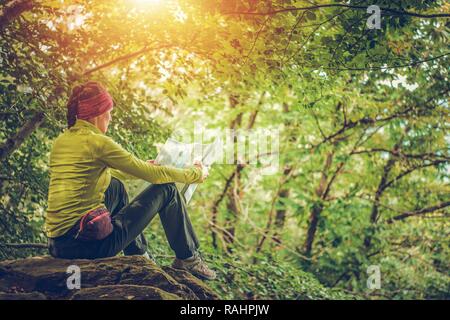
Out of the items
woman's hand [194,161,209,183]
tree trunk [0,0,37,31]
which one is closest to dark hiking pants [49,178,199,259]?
woman's hand [194,161,209,183]

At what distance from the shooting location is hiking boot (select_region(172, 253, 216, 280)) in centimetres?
392

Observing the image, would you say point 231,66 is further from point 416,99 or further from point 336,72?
point 416,99

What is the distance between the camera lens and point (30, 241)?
509 cm

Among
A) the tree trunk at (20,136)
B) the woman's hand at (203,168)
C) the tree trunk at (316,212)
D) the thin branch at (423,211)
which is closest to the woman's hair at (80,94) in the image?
the woman's hand at (203,168)

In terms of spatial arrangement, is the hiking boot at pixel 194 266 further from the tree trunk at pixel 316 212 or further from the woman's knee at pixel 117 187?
the tree trunk at pixel 316 212

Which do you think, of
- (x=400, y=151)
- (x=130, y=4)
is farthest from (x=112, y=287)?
(x=400, y=151)

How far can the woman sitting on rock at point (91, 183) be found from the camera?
11.1ft

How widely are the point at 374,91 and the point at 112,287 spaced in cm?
548

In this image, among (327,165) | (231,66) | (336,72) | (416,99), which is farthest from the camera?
(327,165)

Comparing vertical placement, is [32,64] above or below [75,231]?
above

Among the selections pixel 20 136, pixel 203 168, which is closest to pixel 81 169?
pixel 203 168

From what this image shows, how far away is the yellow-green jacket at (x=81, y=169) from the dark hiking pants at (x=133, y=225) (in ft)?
0.44
